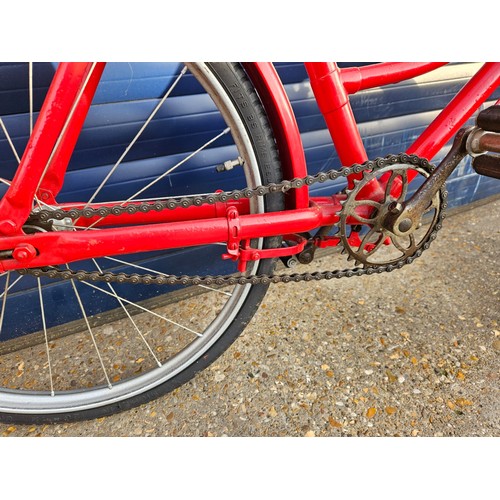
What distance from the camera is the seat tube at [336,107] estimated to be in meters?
1.01

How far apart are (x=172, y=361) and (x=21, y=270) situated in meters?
0.56

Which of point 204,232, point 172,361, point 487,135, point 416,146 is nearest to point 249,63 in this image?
point 204,232

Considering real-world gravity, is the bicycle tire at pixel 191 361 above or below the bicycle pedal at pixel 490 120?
below

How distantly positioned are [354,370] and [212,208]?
85 cm

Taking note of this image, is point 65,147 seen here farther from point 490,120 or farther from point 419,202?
point 490,120

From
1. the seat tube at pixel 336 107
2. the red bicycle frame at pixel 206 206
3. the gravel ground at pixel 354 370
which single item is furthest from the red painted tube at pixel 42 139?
the gravel ground at pixel 354 370

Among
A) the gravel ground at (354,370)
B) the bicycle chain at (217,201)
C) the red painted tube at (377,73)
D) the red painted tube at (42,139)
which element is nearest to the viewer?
the red painted tube at (42,139)

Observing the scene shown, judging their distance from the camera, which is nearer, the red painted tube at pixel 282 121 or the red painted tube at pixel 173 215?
the red painted tube at pixel 282 121

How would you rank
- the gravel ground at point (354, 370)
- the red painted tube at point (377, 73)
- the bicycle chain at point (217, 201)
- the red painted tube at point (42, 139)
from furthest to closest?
the gravel ground at point (354, 370) → the red painted tube at point (377, 73) → the bicycle chain at point (217, 201) → the red painted tube at point (42, 139)

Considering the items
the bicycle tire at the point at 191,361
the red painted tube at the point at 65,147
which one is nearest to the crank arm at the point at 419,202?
the bicycle tire at the point at 191,361

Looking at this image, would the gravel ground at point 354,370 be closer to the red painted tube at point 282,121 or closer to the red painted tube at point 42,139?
the red painted tube at point 282,121

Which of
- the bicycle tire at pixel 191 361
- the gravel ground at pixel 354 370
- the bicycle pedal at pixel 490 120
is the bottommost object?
the gravel ground at pixel 354 370

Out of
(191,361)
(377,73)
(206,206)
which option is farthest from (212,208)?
(377,73)

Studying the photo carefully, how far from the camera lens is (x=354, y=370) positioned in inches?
57.0
